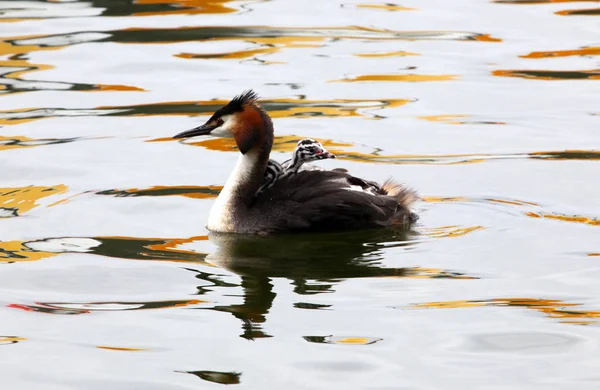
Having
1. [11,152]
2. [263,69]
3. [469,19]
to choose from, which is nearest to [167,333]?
[11,152]

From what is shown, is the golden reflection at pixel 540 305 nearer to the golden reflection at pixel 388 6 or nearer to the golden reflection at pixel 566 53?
the golden reflection at pixel 566 53

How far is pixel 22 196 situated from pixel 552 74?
6.52 metres

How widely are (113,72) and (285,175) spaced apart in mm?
5781

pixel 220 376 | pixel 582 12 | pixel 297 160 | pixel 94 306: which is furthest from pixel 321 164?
pixel 582 12

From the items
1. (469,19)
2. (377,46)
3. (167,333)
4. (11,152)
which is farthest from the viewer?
(469,19)

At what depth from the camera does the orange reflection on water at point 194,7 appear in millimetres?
17391

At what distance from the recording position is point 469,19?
55.1 ft

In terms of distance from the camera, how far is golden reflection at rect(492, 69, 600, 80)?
13930 mm

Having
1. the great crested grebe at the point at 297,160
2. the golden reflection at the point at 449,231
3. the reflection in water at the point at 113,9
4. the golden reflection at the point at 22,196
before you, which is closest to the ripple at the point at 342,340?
the golden reflection at the point at 449,231

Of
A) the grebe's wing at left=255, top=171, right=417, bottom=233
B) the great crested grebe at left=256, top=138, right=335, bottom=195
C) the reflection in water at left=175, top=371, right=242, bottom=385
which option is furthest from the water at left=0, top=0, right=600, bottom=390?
the great crested grebe at left=256, top=138, right=335, bottom=195

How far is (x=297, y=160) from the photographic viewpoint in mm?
9141

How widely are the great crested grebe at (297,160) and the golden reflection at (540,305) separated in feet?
6.13

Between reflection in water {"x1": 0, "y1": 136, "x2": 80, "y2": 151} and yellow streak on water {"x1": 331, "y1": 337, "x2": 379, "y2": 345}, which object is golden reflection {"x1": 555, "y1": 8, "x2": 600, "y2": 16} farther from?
yellow streak on water {"x1": 331, "y1": 337, "x2": 379, "y2": 345}

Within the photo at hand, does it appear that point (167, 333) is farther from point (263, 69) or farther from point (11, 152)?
point (263, 69)
